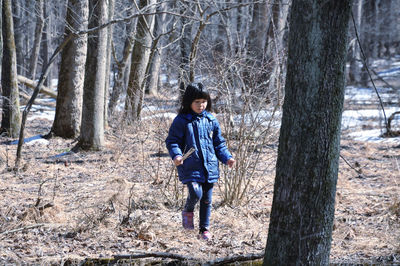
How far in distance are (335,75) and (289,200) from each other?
742 mm

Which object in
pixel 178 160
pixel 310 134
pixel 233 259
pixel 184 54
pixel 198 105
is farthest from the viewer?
pixel 184 54

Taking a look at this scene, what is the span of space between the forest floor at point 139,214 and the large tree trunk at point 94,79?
2.20ft

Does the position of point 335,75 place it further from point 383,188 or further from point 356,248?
point 383,188

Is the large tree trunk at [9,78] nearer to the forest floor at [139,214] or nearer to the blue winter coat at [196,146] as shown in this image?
the forest floor at [139,214]

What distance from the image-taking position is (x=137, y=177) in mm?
7152

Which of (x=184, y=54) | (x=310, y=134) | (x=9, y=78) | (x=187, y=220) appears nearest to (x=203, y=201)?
(x=187, y=220)

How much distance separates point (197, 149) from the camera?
4.36 metres

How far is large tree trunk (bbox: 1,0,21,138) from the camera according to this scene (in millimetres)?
9860

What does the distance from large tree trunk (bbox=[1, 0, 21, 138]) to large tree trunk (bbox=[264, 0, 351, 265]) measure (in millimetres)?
8367

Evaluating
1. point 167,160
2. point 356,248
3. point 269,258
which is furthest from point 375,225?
point 167,160

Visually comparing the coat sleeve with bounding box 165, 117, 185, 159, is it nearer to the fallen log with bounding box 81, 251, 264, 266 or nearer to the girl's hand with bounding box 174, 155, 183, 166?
the girl's hand with bounding box 174, 155, 183, 166

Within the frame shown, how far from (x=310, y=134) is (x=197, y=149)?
1884 mm

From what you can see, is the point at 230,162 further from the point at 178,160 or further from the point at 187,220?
the point at 187,220

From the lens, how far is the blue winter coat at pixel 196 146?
431 centimetres
